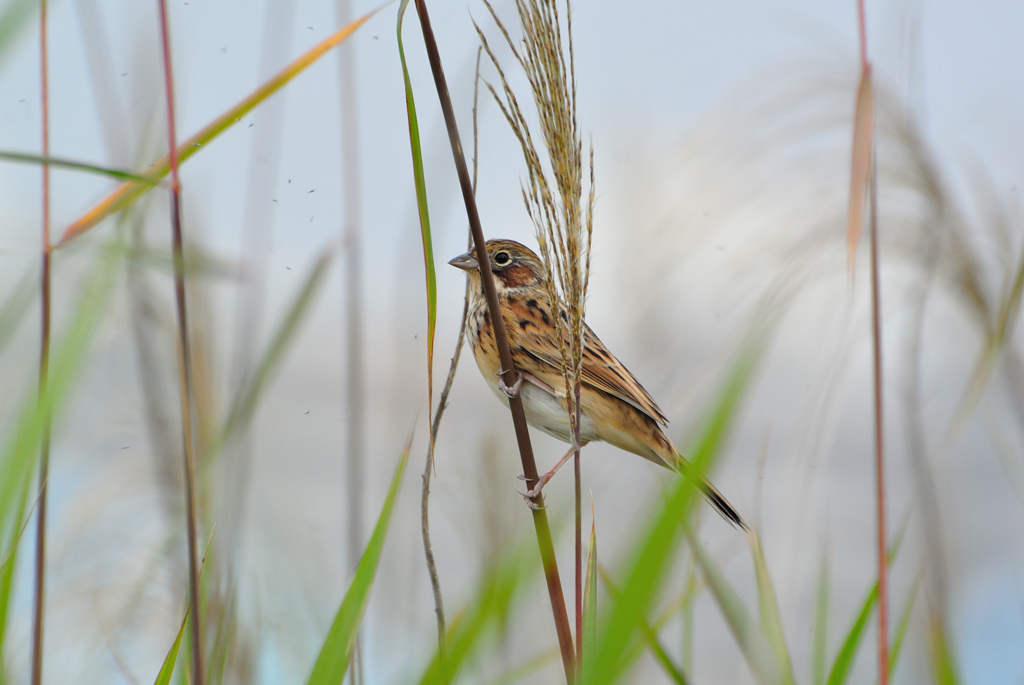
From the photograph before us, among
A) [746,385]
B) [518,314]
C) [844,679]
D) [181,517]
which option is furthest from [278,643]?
[746,385]

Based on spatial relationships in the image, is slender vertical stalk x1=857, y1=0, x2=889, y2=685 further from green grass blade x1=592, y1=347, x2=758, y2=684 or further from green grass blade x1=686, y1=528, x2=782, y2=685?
green grass blade x1=592, y1=347, x2=758, y2=684

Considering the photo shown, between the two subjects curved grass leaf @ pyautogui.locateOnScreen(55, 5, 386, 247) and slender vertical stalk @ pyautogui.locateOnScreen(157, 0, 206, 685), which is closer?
slender vertical stalk @ pyautogui.locateOnScreen(157, 0, 206, 685)

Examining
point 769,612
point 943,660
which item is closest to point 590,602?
point 769,612

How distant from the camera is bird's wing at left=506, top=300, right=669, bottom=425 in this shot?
9.07ft

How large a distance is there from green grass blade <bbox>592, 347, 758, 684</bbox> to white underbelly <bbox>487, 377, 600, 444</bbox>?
1.66 meters

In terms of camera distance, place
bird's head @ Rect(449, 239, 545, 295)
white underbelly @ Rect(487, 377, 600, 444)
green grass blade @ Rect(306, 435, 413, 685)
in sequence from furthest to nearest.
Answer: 1. bird's head @ Rect(449, 239, 545, 295)
2. white underbelly @ Rect(487, 377, 600, 444)
3. green grass blade @ Rect(306, 435, 413, 685)

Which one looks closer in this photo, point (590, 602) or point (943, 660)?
point (590, 602)

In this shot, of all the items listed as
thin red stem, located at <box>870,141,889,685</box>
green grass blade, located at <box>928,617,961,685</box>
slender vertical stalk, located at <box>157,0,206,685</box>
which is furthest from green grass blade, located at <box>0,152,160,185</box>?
green grass blade, located at <box>928,617,961,685</box>

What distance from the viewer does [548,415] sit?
2686mm

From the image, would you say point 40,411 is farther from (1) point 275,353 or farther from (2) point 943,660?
(2) point 943,660

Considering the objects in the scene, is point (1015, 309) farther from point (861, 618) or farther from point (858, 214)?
point (861, 618)

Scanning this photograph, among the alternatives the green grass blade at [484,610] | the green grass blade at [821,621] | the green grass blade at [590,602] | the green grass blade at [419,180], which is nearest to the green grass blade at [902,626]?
the green grass blade at [821,621]

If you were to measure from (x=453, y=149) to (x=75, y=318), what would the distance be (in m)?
0.87

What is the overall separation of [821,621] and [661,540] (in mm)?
1226
